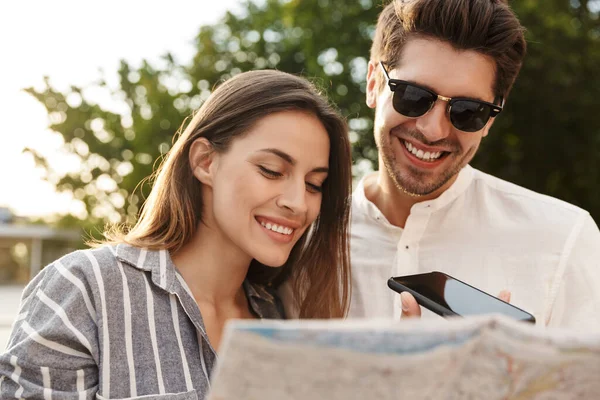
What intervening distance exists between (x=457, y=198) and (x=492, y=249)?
1.02 feet

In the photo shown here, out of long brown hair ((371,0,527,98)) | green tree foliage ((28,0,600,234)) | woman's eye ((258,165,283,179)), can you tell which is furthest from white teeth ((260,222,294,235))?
green tree foliage ((28,0,600,234))

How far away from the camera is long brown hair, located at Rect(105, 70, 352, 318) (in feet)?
8.48

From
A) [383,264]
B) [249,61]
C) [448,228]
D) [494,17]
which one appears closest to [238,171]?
[383,264]

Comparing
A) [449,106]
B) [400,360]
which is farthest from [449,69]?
[400,360]

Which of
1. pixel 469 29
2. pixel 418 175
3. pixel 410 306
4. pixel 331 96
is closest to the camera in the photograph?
pixel 410 306

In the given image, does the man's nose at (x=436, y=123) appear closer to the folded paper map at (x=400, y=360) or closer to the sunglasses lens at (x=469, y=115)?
the sunglasses lens at (x=469, y=115)

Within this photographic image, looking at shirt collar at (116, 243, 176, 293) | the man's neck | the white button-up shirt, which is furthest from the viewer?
the man's neck

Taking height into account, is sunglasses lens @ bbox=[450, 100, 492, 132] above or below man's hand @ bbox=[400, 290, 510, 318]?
above

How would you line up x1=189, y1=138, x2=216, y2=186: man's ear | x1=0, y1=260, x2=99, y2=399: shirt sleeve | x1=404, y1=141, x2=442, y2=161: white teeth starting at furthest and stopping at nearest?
1. x1=404, y1=141, x2=442, y2=161: white teeth
2. x1=189, y1=138, x2=216, y2=186: man's ear
3. x1=0, y1=260, x2=99, y2=399: shirt sleeve

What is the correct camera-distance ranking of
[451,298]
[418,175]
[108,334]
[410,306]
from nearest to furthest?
[451,298], [410,306], [108,334], [418,175]

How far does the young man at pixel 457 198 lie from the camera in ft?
9.39

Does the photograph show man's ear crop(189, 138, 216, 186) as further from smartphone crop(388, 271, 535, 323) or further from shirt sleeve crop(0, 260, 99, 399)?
smartphone crop(388, 271, 535, 323)

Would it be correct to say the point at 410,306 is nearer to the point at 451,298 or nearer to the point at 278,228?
the point at 451,298

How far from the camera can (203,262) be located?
8.66 feet
